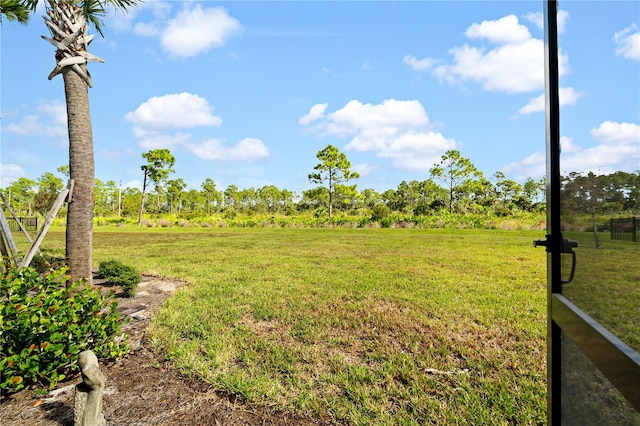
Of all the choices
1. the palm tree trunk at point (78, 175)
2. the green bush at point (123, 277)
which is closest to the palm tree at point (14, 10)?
the palm tree trunk at point (78, 175)

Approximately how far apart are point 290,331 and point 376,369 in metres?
0.97

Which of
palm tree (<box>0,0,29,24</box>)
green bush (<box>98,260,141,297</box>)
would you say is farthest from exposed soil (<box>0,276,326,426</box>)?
palm tree (<box>0,0,29,24</box>)

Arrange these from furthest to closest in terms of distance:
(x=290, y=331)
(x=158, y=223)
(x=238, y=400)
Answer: (x=158, y=223) < (x=290, y=331) < (x=238, y=400)

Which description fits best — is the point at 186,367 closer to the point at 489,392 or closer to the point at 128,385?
the point at 128,385

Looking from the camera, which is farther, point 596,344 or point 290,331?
point 290,331

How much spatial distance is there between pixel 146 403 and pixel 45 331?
0.72 meters

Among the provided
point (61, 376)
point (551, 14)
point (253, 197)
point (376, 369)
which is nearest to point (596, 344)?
point (551, 14)

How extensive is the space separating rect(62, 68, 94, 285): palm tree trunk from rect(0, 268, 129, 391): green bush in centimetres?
119

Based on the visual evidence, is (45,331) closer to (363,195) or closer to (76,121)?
(76,121)

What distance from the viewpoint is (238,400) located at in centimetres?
199

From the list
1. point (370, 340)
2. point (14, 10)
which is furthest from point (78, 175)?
point (370, 340)

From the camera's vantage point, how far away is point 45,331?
193 cm

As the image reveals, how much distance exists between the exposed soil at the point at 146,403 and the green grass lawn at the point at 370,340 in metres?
0.09

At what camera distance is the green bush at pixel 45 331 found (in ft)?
6.09
